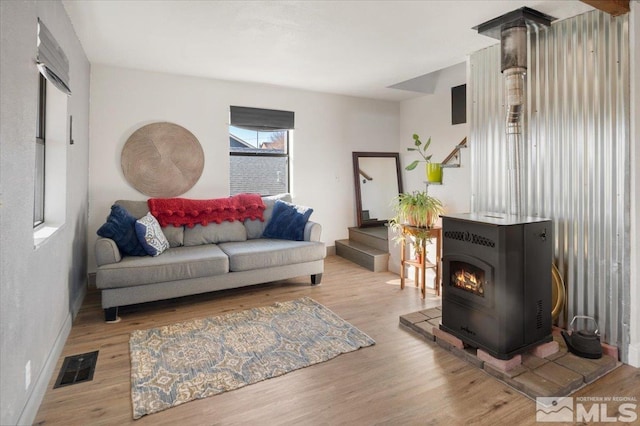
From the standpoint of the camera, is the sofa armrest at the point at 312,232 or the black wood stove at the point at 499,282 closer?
the black wood stove at the point at 499,282

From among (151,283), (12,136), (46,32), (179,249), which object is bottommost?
(151,283)

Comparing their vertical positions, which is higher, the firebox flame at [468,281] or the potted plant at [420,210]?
the potted plant at [420,210]

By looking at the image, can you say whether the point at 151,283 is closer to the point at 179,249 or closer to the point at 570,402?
the point at 179,249

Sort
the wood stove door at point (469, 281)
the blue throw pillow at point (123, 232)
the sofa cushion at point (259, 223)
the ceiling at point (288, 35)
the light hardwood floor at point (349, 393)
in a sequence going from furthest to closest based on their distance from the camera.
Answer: the sofa cushion at point (259, 223), the blue throw pillow at point (123, 232), the ceiling at point (288, 35), the wood stove door at point (469, 281), the light hardwood floor at point (349, 393)

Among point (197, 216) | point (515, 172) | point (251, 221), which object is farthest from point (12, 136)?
point (515, 172)

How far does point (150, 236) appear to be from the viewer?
3.45 meters

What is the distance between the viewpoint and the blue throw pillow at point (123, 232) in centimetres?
327

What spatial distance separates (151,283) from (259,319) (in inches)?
41.3

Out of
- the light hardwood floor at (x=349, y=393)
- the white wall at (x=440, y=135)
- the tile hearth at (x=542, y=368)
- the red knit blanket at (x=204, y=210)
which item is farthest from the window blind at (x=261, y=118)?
the tile hearth at (x=542, y=368)

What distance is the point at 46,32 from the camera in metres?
2.07

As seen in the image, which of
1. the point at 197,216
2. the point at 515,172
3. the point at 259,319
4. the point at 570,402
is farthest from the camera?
the point at 197,216

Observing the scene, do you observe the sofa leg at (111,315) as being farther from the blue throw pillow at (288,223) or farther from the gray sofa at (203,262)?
the blue throw pillow at (288,223)

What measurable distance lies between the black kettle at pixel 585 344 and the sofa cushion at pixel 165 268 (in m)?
2.91

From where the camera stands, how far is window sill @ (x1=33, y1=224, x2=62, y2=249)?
6.61 feet
